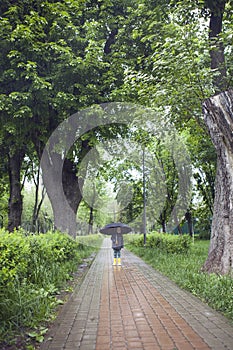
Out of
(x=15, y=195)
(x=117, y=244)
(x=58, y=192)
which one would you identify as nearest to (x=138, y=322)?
(x=117, y=244)

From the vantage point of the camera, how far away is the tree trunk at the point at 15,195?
20.4m

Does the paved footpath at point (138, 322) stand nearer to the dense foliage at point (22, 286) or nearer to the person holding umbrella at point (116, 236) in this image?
the dense foliage at point (22, 286)

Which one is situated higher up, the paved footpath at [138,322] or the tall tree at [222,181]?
the tall tree at [222,181]

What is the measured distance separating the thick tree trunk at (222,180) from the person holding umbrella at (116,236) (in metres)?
5.44

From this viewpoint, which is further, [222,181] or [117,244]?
[117,244]

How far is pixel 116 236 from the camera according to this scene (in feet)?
49.1

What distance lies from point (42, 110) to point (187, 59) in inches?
245

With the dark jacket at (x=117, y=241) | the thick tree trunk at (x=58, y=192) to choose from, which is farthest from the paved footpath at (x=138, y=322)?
the thick tree trunk at (x=58, y=192)

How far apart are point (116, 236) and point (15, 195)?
8.14 metres

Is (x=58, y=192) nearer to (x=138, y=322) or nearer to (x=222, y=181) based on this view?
(x=222, y=181)

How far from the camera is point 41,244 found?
8562 mm

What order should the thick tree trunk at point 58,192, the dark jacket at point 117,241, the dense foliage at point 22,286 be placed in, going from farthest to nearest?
the thick tree trunk at point 58,192 → the dark jacket at point 117,241 → the dense foliage at point 22,286

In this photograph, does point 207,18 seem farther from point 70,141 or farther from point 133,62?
point 70,141

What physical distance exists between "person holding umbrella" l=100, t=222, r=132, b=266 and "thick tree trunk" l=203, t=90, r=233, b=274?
5.44 m
